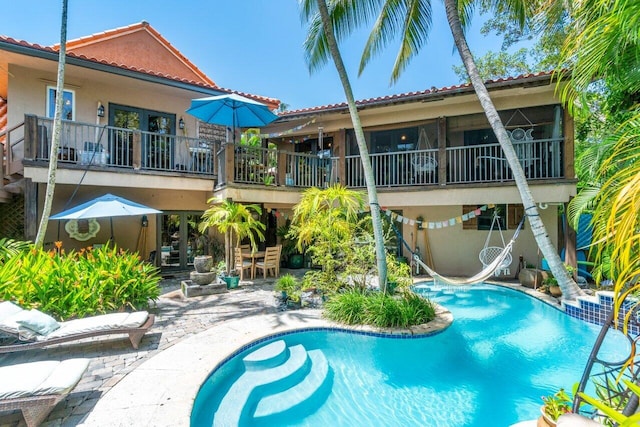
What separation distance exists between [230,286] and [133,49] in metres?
10.8

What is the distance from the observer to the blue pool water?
406 cm

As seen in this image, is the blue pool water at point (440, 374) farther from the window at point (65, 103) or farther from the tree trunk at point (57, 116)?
the window at point (65, 103)

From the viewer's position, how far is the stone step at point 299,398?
12.9ft

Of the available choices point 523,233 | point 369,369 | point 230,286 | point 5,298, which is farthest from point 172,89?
point 523,233

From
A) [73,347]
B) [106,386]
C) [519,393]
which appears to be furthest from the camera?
[73,347]

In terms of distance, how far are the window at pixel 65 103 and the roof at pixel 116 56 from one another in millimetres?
1267

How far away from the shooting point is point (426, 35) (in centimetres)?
1016

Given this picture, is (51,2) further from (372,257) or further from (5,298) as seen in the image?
(372,257)

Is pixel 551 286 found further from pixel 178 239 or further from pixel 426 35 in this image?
pixel 178 239

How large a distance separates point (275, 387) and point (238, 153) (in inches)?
295

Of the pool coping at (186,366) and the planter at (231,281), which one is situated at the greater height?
the planter at (231,281)

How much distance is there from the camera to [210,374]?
429cm

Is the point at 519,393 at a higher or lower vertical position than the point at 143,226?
lower

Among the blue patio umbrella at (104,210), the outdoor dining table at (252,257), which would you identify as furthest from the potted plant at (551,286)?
the blue patio umbrella at (104,210)
